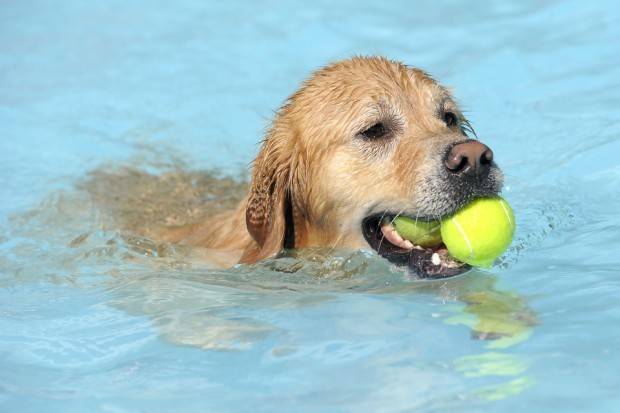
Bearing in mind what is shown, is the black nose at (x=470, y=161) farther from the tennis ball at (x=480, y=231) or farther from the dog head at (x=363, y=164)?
the tennis ball at (x=480, y=231)

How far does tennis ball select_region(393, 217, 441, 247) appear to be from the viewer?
17.5 ft

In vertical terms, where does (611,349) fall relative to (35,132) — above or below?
below

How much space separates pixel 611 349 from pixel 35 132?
23.2ft

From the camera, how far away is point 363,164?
5605 mm

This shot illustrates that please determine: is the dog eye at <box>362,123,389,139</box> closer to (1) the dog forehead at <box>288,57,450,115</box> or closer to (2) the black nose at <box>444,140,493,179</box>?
(1) the dog forehead at <box>288,57,450,115</box>

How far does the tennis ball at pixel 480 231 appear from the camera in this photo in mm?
4891

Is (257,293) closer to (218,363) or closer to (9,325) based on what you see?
(218,363)

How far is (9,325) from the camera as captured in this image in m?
5.18

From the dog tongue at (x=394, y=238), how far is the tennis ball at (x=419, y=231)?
0.09ft

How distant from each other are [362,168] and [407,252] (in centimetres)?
58

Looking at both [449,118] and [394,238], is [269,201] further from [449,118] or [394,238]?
[449,118]

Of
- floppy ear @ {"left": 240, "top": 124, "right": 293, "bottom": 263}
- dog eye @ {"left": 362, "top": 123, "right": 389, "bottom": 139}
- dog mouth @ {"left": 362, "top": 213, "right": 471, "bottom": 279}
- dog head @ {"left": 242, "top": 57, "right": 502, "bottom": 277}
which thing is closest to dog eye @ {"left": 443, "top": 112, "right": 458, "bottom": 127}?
dog head @ {"left": 242, "top": 57, "right": 502, "bottom": 277}

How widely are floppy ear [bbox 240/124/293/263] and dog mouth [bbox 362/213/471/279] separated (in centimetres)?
58

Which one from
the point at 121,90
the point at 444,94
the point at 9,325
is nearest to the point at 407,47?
the point at 121,90
